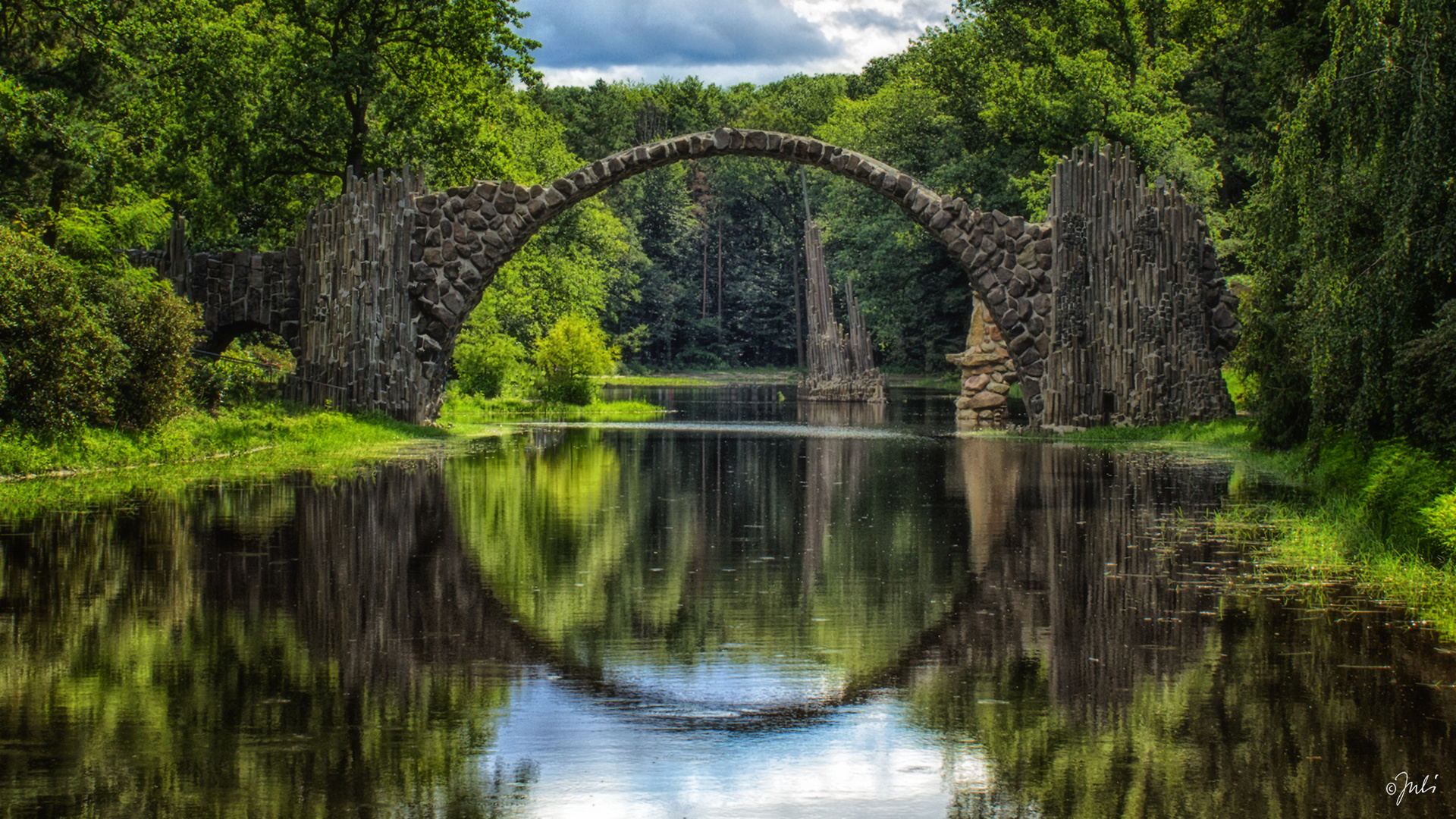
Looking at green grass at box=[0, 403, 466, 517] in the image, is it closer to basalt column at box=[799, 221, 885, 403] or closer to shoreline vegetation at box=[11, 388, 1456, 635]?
shoreline vegetation at box=[11, 388, 1456, 635]

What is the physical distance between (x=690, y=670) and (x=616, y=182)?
1997 cm

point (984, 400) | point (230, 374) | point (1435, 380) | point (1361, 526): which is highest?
point (230, 374)

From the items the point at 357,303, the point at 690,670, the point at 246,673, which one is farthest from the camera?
the point at 357,303

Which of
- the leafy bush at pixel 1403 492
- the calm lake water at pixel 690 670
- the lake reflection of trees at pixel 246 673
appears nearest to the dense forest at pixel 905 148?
the leafy bush at pixel 1403 492

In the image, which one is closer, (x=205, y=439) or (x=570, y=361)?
(x=205, y=439)

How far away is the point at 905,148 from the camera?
174ft

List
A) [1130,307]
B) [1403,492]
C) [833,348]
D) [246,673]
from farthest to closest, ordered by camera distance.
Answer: [833,348], [1130,307], [1403,492], [246,673]

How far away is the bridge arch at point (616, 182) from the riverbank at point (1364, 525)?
35.9 ft

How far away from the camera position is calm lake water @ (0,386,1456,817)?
16.6 feet

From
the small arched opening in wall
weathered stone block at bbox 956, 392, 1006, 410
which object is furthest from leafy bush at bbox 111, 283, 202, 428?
weathered stone block at bbox 956, 392, 1006, 410

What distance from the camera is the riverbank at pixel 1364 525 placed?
358 inches

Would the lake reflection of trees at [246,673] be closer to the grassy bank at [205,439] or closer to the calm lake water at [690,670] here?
the calm lake water at [690,670]

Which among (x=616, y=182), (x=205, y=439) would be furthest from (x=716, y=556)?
(x=616, y=182)

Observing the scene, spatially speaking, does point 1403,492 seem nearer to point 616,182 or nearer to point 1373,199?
point 1373,199
